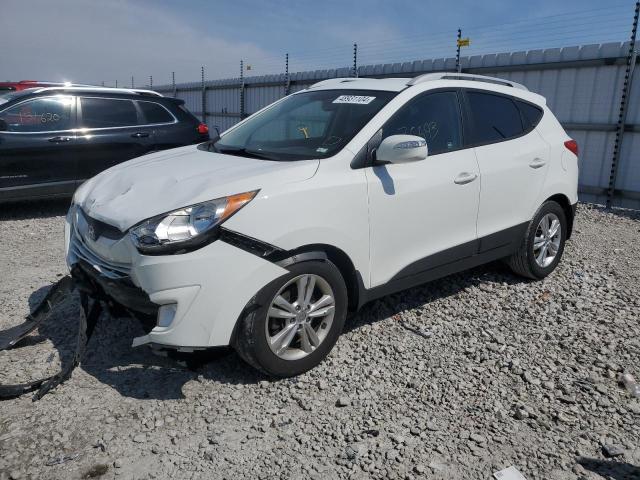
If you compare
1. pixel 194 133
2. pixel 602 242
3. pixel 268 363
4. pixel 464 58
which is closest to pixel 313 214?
pixel 268 363

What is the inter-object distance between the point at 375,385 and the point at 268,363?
2.21ft

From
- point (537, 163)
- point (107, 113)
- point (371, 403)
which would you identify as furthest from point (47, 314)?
point (107, 113)

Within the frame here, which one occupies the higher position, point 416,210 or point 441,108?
point 441,108

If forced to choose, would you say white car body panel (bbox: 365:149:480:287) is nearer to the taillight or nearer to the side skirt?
the side skirt

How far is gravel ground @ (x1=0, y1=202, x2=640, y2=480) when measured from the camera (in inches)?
102

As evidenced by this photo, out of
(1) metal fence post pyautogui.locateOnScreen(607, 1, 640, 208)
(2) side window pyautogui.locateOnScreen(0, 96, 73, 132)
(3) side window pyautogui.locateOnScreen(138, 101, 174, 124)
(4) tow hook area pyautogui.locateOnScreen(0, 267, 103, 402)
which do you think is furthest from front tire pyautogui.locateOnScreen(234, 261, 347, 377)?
(1) metal fence post pyautogui.locateOnScreen(607, 1, 640, 208)

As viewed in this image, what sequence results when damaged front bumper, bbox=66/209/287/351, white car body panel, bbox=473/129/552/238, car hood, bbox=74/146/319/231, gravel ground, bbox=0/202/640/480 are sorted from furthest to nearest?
white car body panel, bbox=473/129/552/238, car hood, bbox=74/146/319/231, damaged front bumper, bbox=66/209/287/351, gravel ground, bbox=0/202/640/480

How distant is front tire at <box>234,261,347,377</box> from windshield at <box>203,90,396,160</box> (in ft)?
2.62

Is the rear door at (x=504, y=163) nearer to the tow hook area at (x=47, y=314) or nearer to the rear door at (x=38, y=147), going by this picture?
the tow hook area at (x=47, y=314)

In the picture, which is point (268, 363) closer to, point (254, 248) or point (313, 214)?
point (254, 248)

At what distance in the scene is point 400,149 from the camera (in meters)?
3.36

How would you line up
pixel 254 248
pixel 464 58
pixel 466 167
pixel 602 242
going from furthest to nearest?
pixel 464 58 < pixel 602 242 < pixel 466 167 < pixel 254 248

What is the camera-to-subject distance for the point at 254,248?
2.92 m

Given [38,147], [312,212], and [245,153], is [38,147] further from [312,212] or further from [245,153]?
[312,212]
